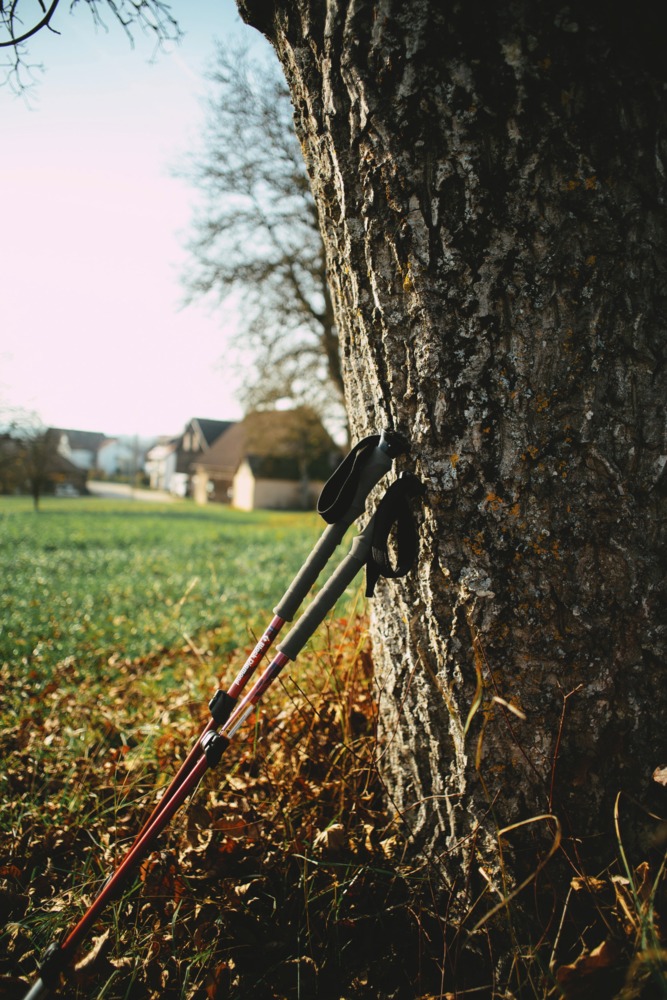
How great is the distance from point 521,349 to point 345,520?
666 millimetres

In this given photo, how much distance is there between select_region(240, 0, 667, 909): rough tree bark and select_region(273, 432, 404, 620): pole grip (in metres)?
0.09

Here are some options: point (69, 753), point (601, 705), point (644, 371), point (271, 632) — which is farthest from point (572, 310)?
point (69, 753)

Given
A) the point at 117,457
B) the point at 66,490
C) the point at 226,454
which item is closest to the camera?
the point at 226,454

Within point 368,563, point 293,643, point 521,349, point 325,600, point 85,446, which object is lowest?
point 293,643

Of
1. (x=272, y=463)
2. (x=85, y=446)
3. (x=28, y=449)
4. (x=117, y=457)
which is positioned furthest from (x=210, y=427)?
(x=85, y=446)

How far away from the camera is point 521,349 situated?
4.47 ft

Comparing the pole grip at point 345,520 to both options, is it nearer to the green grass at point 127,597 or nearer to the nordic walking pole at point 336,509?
the nordic walking pole at point 336,509

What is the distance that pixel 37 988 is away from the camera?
54.6 inches

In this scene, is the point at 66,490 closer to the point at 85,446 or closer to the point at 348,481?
the point at 85,446

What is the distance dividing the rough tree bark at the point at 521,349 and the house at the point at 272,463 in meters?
23.9

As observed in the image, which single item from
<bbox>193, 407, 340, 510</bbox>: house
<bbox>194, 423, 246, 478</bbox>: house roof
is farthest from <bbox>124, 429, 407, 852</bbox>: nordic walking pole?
<bbox>194, 423, 246, 478</bbox>: house roof

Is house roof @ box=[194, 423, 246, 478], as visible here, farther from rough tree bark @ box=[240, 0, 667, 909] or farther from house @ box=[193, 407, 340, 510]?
rough tree bark @ box=[240, 0, 667, 909]

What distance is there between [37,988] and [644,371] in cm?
223

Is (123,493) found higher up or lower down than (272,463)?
lower down
